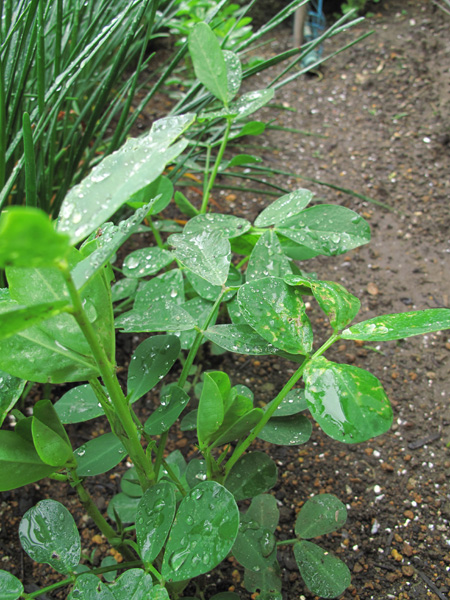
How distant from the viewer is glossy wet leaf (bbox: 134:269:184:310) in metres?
0.77

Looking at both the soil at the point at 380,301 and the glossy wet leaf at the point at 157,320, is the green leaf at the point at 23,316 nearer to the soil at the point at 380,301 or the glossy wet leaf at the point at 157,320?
the glossy wet leaf at the point at 157,320

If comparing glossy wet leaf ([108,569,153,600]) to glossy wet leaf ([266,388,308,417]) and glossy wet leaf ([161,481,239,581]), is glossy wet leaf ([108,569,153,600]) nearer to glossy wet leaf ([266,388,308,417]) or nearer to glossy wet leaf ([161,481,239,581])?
glossy wet leaf ([161,481,239,581])

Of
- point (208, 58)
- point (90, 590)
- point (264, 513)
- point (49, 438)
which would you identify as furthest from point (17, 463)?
point (208, 58)

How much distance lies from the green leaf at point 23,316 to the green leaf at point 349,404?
10.0 inches

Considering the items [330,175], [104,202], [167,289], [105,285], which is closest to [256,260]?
[167,289]

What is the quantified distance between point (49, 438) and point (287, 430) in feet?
1.01

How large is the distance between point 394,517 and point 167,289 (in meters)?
0.57

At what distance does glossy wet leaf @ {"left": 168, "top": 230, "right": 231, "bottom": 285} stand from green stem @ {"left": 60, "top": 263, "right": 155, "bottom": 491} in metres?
0.20

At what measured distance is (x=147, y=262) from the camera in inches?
33.6

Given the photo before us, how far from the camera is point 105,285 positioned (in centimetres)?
49

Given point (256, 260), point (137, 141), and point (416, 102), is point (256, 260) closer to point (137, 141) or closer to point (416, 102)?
point (137, 141)

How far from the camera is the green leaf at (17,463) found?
49 centimetres

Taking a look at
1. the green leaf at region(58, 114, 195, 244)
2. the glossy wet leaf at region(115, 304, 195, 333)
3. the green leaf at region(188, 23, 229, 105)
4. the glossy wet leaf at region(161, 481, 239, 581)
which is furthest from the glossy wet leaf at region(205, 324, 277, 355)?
the green leaf at region(188, 23, 229, 105)

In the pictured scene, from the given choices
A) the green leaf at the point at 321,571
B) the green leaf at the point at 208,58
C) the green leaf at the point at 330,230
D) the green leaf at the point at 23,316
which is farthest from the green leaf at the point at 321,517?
the green leaf at the point at 208,58
